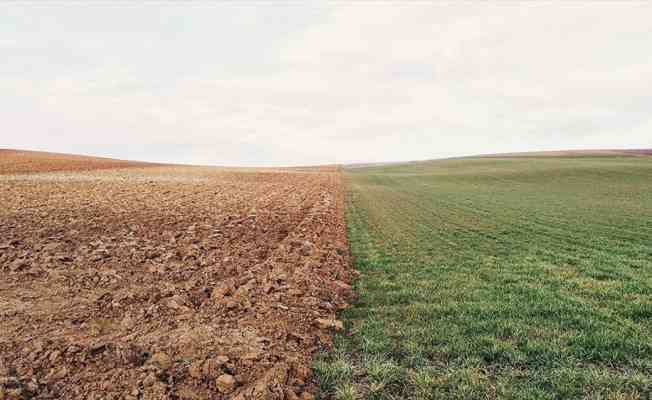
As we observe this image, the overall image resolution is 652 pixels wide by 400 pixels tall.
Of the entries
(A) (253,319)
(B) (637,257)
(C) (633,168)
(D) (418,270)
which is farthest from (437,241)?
(C) (633,168)

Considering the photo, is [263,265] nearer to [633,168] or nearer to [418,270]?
[418,270]

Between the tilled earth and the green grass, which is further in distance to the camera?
the tilled earth

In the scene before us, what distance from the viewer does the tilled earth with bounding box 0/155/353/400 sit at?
4.49 m

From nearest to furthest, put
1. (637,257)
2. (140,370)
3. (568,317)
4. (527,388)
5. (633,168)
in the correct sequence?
(527,388) → (140,370) → (568,317) → (637,257) → (633,168)

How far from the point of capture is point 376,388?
420 cm

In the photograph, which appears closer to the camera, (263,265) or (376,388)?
(376,388)

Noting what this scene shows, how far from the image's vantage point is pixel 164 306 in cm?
685

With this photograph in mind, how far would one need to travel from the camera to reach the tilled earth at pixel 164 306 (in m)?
4.49

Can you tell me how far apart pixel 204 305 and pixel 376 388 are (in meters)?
4.02

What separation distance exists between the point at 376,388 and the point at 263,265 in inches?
219

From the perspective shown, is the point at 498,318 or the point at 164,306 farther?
the point at 164,306

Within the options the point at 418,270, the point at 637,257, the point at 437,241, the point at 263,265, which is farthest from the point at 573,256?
the point at 263,265

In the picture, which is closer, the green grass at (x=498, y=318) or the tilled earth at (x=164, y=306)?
the green grass at (x=498, y=318)

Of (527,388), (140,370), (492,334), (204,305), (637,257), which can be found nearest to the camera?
(527,388)
